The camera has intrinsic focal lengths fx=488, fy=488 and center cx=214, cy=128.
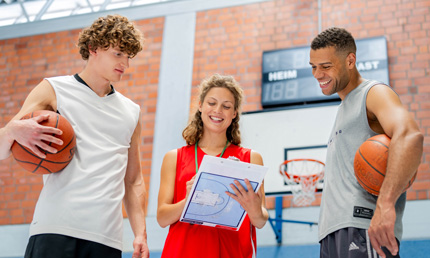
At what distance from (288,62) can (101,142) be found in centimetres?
391

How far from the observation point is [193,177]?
226 cm

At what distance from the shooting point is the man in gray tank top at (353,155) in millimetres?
1926

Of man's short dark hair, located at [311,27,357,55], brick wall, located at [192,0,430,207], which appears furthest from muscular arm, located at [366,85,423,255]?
brick wall, located at [192,0,430,207]

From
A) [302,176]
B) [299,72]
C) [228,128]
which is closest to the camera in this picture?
[228,128]

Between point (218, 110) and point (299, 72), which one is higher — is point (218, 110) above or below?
below

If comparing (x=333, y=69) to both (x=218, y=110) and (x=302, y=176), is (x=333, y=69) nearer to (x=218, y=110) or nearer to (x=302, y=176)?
(x=218, y=110)

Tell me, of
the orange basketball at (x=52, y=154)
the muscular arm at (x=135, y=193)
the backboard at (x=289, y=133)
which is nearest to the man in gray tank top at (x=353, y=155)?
the muscular arm at (x=135, y=193)

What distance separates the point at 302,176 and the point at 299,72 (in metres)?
1.50

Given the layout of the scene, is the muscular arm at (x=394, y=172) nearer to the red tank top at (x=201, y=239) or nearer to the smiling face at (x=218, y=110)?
the red tank top at (x=201, y=239)

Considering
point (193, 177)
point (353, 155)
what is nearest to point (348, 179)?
point (353, 155)

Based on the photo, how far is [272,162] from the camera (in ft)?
17.4

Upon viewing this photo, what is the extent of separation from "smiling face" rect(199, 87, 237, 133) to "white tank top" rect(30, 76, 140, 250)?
397 millimetres

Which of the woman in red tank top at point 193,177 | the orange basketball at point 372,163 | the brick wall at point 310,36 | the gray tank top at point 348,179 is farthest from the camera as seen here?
the brick wall at point 310,36

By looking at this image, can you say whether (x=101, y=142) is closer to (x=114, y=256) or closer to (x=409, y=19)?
(x=114, y=256)
